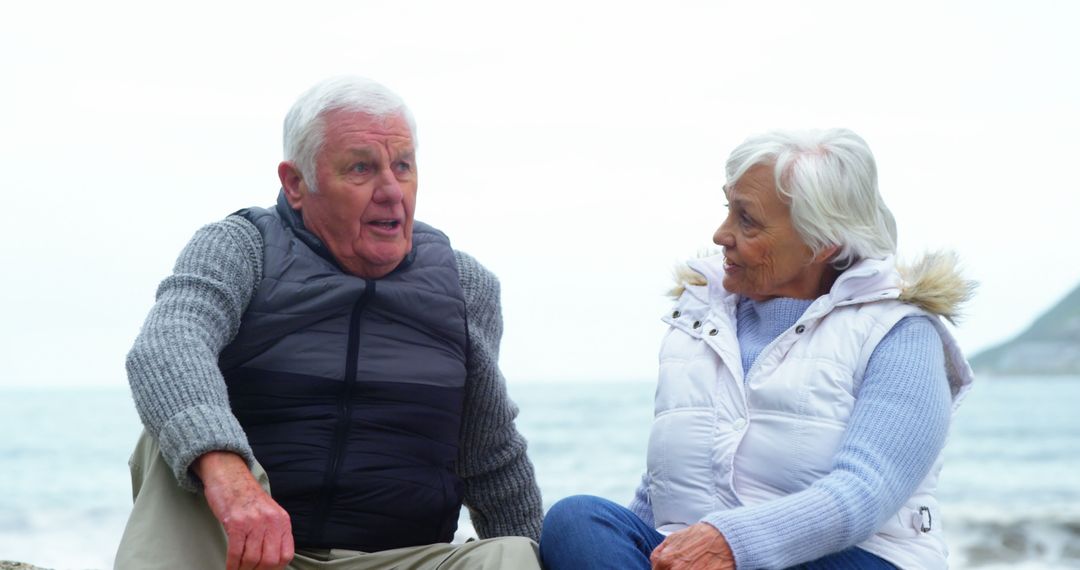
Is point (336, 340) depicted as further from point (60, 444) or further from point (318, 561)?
point (60, 444)

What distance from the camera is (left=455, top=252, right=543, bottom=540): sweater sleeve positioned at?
3406 millimetres

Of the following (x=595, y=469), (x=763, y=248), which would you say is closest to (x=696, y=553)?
(x=763, y=248)

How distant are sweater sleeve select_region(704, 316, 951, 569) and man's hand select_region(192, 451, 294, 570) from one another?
86cm

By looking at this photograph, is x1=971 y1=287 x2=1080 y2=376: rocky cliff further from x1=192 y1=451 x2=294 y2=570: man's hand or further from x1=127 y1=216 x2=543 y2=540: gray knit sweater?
x1=192 y1=451 x2=294 y2=570: man's hand

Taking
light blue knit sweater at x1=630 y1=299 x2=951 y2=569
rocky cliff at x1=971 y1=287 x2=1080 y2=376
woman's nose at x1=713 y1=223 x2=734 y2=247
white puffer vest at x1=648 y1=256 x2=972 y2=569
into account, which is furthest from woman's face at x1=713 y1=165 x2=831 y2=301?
rocky cliff at x1=971 y1=287 x2=1080 y2=376

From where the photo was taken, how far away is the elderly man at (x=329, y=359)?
2.75 meters

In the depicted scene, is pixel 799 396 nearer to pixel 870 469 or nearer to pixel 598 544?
pixel 870 469

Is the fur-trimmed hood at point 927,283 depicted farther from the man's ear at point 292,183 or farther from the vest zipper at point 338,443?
the man's ear at point 292,183

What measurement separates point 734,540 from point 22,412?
2856cm

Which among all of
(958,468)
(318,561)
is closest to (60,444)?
(958,468)

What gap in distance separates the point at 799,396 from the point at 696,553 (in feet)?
1.54

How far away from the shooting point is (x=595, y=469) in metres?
17.3

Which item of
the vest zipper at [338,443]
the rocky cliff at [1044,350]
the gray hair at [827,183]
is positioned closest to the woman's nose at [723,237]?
the gray hair at [827,183]

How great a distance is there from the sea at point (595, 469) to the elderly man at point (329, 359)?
6.53 metres
